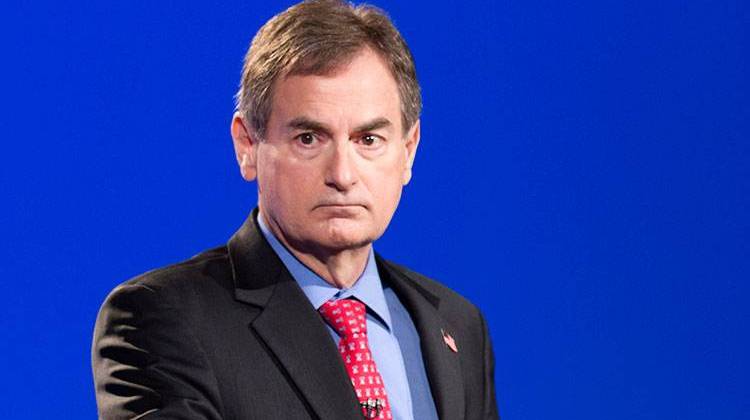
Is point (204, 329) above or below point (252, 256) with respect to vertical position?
below

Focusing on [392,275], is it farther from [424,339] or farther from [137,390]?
[137,390]

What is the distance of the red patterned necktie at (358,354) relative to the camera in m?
2.19

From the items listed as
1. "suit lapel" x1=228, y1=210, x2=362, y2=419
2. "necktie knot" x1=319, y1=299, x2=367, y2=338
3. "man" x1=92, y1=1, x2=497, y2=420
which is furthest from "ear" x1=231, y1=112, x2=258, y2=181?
"necktie knot" x1=319, y1=299, x2=367, y2=338

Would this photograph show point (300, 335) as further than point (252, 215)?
No

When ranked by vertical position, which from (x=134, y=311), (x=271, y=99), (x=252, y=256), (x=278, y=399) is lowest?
(x=278, y=399)

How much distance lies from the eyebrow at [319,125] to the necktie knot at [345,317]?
0.32 metres

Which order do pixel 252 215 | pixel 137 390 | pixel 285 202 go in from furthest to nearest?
pixel 252 215 < pixel 285 202 < pixel 137 390

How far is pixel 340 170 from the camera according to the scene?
2172 mm

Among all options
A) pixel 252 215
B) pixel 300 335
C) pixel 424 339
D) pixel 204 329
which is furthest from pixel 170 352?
pixel 424 339

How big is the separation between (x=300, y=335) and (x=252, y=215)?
29 cm

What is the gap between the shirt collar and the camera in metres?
2.31

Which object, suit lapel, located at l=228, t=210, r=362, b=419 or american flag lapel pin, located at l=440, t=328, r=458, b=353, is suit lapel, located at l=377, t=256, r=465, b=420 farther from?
suit lapel, located at l=228, t=210, r=362, b=419

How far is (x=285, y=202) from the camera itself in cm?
223

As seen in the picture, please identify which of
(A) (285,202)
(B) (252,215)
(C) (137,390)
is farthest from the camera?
(B) (252,215)
